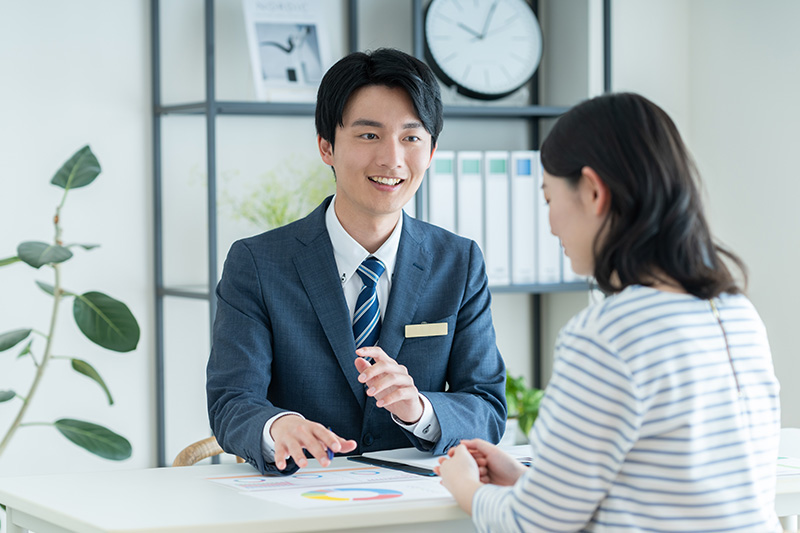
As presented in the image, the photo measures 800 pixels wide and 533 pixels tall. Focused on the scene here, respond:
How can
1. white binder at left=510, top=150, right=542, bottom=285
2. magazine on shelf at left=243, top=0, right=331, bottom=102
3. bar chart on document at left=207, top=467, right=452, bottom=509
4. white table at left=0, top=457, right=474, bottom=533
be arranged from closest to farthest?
white table at left=0, top=457, right=474, bottom=533 → bar chart on document at left=207, top=467, right=452, bottom=509 → magazine on shelf at left=243, top=0, right=331, bottom=102 → white binder at left=510, top=150, right=542, bottom=285

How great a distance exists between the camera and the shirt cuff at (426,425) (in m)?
1.66

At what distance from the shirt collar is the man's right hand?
465 millimetres

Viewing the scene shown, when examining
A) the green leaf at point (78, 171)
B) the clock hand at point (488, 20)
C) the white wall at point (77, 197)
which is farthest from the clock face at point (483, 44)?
the green leaf at point (78, 171)

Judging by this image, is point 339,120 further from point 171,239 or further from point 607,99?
point 171,239

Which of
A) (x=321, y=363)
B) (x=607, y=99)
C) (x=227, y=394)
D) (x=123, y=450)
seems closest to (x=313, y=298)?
(x=321, y=363)

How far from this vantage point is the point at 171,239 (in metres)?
2.94

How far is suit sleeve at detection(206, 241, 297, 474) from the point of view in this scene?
5.22 ft

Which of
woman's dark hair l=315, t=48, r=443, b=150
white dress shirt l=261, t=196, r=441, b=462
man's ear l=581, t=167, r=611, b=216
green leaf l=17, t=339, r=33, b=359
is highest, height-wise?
woman's dark hair l=315, t=48, r=443, b=150

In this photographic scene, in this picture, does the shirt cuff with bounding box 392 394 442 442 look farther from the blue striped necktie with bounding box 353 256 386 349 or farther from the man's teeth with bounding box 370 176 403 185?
the man's teeth with bounding box 370 176 403 185

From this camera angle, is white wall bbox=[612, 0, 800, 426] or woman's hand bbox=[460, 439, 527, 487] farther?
white wall bbox=[612, 0, 800, 426]

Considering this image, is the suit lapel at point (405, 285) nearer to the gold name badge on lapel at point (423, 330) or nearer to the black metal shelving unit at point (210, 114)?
the gold name badge on lapel at point (423, 330)

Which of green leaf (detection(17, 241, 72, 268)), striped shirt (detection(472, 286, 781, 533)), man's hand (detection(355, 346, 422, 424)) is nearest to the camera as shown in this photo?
striped shirt (detection(472, 286, 781, 533))

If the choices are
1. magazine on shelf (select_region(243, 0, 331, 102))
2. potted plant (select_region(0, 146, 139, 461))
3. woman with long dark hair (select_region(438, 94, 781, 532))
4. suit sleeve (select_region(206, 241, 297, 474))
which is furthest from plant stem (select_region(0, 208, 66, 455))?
woman with long dark hair (select_region(438, 94, 781, 532))

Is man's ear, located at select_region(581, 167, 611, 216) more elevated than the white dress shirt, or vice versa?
man's ear, located at select_region(581, 167, 611, 216)
